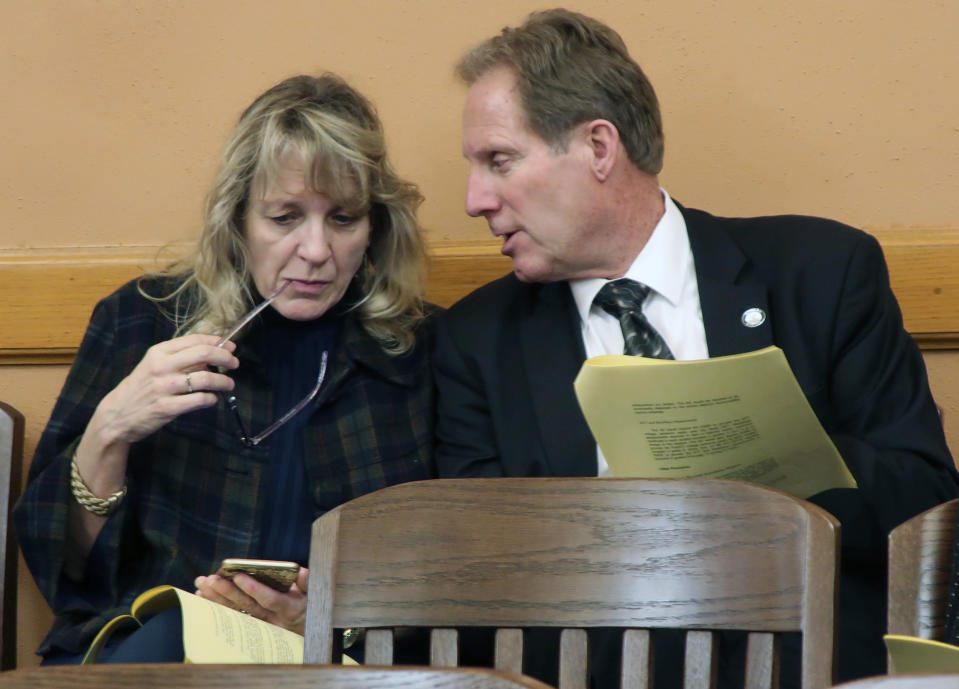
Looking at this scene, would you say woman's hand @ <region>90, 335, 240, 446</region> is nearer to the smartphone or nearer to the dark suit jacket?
the smartphone

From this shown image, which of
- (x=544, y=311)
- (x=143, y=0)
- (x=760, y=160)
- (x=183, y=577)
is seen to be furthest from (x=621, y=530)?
(x=143, y=0)

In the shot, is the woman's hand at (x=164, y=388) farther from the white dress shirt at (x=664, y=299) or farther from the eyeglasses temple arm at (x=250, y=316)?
the white dress shirt at (x=664, y=299)

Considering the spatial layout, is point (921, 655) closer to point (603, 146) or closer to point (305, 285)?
point (603, 146)

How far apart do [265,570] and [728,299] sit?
31.3 inches

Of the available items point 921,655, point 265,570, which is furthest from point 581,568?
point 265,570

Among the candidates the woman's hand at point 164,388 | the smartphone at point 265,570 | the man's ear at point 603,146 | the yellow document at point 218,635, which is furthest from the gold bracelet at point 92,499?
the man's ear at point 603,146

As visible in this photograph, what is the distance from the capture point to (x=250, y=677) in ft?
2.65

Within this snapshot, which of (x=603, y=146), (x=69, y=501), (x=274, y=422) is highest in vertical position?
(x=603, y=146)

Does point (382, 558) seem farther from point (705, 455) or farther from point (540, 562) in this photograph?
point (705, 455)

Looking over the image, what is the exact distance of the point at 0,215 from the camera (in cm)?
247

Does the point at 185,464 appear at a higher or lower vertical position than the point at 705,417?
lower

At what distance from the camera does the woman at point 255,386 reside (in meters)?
1.92

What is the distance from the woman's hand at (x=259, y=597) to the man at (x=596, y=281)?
336mm

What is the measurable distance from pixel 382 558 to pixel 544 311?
32.0 inches
